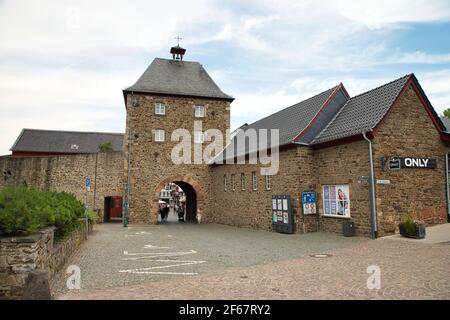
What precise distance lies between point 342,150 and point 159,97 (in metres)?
14.6

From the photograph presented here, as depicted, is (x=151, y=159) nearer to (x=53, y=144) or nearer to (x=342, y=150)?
(x=342, y=150)

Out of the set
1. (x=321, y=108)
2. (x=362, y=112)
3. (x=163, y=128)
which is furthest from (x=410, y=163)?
(x=163, y=128)

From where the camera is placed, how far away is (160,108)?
25531mm

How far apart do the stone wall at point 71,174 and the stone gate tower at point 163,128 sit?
157 centimetres

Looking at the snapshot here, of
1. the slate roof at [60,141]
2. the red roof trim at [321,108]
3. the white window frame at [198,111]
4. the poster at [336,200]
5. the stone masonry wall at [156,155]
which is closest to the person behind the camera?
the poster at [336,200]

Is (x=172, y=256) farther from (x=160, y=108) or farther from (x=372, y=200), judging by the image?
(x=160, y=108)

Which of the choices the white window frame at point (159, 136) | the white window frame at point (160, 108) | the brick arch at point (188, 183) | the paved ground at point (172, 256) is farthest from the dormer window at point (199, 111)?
the paved ground at point (172, 256)

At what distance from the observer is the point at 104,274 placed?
7.90 meters

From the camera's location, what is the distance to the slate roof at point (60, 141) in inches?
1853

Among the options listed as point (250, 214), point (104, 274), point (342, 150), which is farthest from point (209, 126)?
point (104, 274)

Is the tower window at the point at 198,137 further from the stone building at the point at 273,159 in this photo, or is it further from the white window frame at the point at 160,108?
the white window frame at the point at 160,108

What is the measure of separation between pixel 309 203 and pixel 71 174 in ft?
54.9

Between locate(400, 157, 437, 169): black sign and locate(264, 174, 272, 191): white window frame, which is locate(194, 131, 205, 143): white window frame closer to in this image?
locate(264, 174, 272, 191): white window frame

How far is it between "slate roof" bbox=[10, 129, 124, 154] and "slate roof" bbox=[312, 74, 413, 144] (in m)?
38.6
